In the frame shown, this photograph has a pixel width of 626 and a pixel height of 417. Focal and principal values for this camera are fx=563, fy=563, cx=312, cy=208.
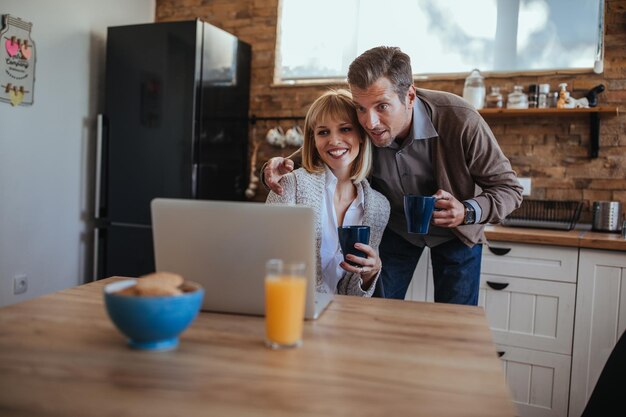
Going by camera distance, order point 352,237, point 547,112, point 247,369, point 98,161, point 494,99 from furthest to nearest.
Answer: point 98,161, point 494,99, point 547,112, point 352,237, point 247,369

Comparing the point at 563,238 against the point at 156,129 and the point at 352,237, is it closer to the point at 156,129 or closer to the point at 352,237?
the point at 352,237

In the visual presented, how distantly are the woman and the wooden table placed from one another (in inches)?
24.4

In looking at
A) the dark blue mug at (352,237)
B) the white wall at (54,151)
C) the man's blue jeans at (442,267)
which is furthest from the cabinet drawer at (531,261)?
the white wall at (54,151)

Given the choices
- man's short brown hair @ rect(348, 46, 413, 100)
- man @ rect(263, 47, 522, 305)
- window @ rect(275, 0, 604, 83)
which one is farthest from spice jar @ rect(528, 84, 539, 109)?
man's short brown hair @ rect(348, 46, 413, 100)

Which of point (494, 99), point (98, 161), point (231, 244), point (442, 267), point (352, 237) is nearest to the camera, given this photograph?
point (231, 244)

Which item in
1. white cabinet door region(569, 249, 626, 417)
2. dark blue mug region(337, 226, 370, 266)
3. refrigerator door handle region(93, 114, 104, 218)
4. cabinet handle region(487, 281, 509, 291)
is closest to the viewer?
dark blue mug region(337, 226, 370, 266)

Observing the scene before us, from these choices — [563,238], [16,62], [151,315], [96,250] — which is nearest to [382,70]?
[151,315]

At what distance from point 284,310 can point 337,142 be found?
0.95 metres

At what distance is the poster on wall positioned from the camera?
2.84m

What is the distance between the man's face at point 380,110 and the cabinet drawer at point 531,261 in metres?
1.06

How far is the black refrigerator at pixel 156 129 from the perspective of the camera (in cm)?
319

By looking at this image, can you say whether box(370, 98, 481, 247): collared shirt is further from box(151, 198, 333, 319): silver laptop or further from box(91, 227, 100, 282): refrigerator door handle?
box(91, 227, 100, 282): refrigerator door handle

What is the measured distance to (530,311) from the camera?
2.55m

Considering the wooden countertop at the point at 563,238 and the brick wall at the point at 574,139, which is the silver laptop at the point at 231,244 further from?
the brick wall at the point at 574,139
